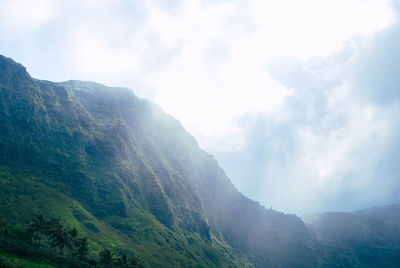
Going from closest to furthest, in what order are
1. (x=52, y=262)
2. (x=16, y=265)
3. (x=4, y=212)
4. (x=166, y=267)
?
(x=16, y=265) < (x=52, y=262) < (x=4, y=212) < (x=166, y=267)

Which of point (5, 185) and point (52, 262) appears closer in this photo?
point (52, 262)

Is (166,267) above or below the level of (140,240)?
below

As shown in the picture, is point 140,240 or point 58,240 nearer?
A: point 58,240

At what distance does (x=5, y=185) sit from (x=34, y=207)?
24600mm

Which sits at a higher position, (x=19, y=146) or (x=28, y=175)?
(x=19, y=146)

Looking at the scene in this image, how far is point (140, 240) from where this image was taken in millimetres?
195625

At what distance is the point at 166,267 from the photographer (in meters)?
165

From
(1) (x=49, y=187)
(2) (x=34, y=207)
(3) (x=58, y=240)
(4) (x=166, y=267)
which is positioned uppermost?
(1) (x=49, y=187)

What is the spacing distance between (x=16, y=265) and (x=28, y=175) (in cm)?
14809

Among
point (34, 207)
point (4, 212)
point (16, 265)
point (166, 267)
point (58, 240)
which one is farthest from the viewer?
point (166, 267)

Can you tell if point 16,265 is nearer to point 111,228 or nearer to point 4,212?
point 4,212

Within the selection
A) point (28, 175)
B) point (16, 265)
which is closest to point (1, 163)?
point (28, 175)

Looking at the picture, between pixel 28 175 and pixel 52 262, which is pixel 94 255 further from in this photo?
pixel 28 175

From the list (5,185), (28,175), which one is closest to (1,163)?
(28,175)
